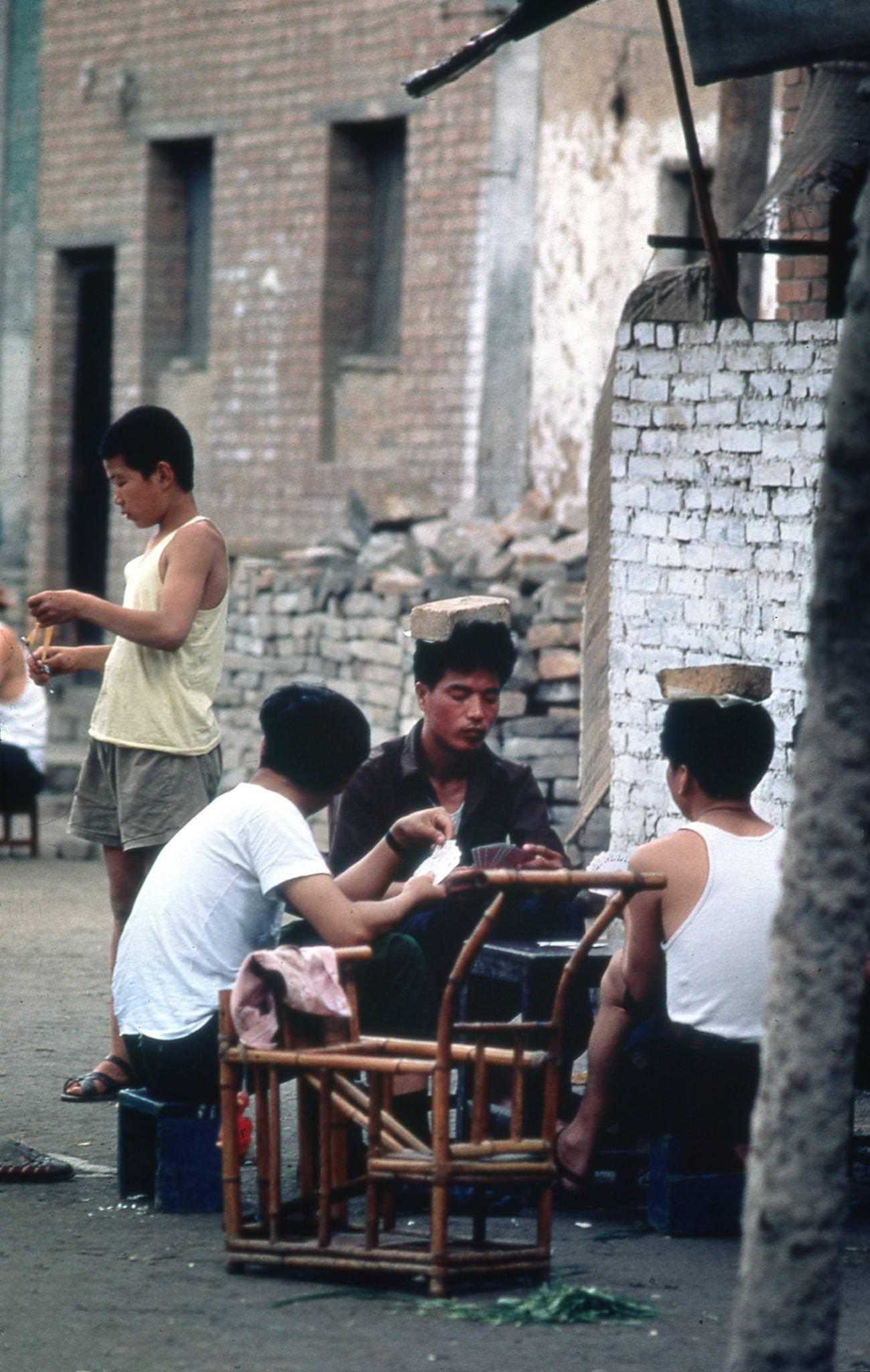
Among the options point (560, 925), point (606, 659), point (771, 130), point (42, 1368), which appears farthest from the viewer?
point (771, 130)

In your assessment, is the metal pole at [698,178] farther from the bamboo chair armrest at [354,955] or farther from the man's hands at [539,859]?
the bamboo chair armrest at [354,955]

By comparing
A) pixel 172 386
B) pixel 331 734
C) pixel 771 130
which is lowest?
pixel 331 734

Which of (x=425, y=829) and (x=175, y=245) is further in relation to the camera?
(x=175, y=245)

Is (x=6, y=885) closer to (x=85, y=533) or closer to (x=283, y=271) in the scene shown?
(x=283, y=271)

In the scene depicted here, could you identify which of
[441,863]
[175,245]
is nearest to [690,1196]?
[441,863]

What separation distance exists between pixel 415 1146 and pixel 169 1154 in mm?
787

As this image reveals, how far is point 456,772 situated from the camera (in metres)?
6.06

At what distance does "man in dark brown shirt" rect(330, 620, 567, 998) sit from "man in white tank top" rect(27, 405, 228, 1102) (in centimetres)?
55

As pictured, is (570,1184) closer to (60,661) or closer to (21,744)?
(60,661)

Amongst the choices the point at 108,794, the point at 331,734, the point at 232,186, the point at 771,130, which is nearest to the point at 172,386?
the point at 232,186

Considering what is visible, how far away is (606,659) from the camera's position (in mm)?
8781

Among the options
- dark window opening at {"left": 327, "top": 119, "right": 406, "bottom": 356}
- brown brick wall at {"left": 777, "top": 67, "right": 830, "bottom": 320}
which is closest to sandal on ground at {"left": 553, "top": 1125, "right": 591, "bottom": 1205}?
brown brick wall at {"left": 777, "top": 67, "right": 830, "bottom": 320}

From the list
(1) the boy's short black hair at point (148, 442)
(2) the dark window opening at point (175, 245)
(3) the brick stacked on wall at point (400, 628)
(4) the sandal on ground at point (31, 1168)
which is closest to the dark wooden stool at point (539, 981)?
(4) the sandal on ground at point (31, 1168)

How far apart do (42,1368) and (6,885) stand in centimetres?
664
